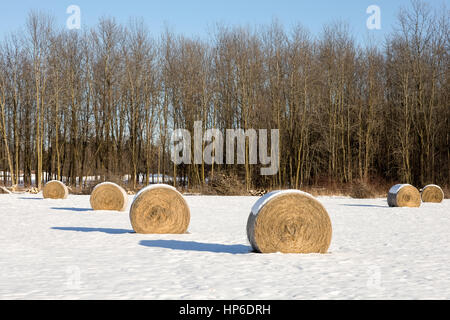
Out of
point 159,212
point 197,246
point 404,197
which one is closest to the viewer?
point 197,246

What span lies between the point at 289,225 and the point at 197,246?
6.36 feet

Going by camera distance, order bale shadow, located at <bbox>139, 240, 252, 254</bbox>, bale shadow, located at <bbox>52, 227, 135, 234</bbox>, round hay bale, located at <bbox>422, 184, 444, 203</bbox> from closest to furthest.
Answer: bale shadow, located at <bbox>139, 240, 252, 254</bbox>
bale shadow, located at <bbox>52, 227, 135, 234</bbox>
round hay bale, located at <bbox>422, 184, 444, 203</bbox>

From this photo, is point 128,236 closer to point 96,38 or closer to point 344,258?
point 344,258

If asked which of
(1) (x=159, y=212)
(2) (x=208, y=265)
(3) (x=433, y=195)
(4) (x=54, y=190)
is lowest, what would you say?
(3) (x=433, y=195)

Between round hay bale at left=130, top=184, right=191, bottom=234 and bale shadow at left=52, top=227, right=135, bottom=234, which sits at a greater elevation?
round hay bale at left=130, top=184, right=191, bottom=234

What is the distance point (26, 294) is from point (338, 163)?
105 feet

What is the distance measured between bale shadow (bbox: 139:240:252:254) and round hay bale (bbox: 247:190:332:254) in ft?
1.67

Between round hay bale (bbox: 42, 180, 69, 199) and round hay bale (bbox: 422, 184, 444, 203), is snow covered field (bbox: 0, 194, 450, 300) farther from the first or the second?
round hay bale (bbox: 42, 180, 69, 199)

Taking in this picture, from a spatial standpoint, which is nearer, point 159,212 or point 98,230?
point 159,212

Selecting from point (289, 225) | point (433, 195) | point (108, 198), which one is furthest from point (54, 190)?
point (289, 225)

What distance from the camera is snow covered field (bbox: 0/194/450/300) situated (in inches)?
223

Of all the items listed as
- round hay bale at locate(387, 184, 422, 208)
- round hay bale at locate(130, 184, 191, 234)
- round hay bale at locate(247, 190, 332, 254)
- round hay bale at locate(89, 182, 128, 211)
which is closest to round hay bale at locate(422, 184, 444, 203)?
round hay bale at locate(387, 184, 422, 208)

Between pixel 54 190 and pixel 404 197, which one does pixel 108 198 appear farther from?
pixel 404 197

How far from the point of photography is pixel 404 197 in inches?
787
